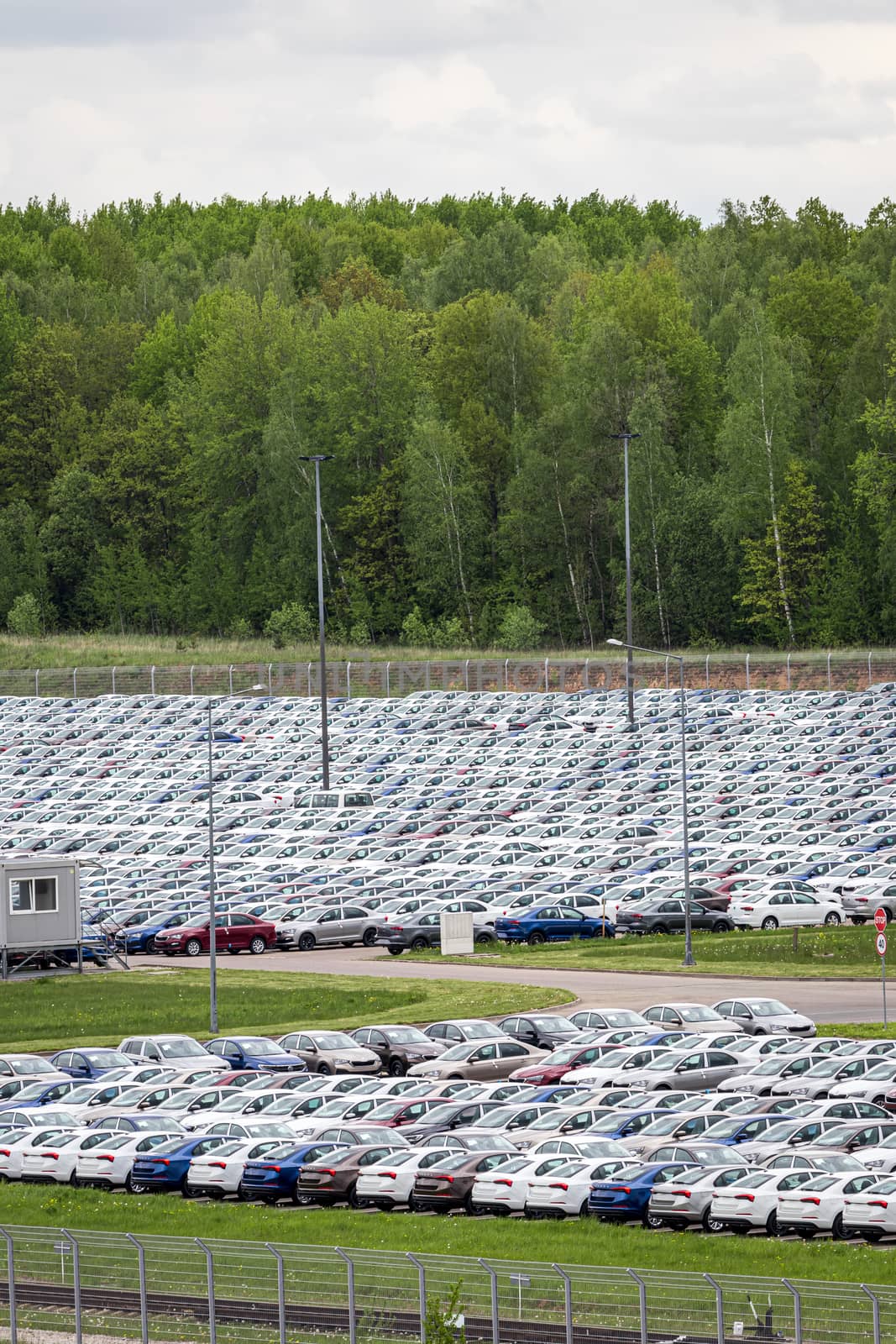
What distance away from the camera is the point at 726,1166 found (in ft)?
92.0

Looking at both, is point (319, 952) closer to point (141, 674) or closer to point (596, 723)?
point (596, 723)

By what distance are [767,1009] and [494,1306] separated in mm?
25451

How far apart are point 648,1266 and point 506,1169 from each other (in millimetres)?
4624

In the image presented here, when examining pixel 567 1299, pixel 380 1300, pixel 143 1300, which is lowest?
pixel 380 1300

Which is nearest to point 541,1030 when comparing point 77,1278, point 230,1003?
point 230,1003

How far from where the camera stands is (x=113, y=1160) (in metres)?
31.2

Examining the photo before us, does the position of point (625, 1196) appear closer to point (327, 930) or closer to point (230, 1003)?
point (230, 1003)

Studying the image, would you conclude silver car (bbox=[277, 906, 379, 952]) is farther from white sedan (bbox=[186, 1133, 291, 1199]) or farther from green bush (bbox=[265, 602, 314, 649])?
green bush (bbox=[265, 602, 314, 649])

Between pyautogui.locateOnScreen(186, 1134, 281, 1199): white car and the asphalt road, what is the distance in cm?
1834

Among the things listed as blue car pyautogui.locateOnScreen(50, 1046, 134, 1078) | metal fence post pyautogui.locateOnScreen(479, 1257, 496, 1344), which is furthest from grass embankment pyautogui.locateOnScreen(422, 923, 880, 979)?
metal fence post pyautogui.locateOnScreen(479, 1257, 496, 1344)

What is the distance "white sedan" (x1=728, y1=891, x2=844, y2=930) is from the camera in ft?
203

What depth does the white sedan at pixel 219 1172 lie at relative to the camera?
1200 inches

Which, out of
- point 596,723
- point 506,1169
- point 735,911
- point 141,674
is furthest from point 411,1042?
point 141,674

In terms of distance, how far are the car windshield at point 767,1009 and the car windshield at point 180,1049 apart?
11.3 meters
